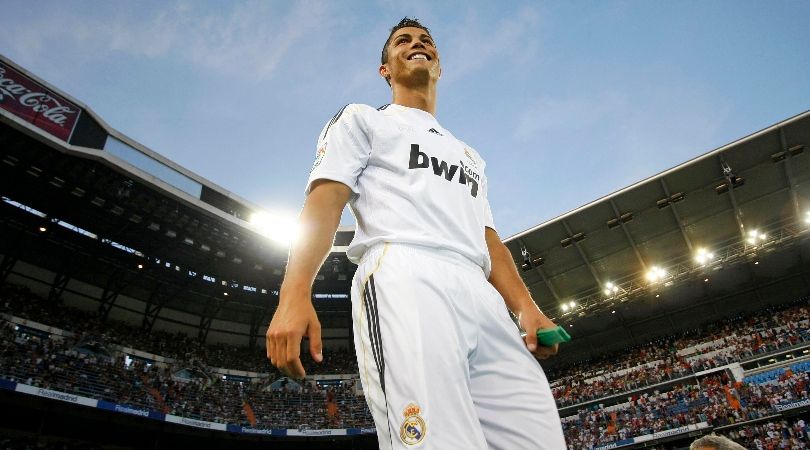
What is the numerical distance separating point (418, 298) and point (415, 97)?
1.31 m

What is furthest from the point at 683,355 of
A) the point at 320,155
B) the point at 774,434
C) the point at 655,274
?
the point at 320,155

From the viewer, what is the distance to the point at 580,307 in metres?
26.1

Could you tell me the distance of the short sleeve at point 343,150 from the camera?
6.52 feet

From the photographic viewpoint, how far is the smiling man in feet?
4.83

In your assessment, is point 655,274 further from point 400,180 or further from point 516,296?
point 400,180

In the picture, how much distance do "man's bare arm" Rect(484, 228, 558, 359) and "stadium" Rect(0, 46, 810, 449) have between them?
70.5 feet

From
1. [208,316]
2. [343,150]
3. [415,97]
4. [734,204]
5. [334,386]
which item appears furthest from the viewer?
[208,316]

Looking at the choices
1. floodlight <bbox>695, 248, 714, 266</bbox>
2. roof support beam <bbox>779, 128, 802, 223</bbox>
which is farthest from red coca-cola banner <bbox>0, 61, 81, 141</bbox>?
roof support beam <bbox>779, 128, 802, 223</bbox>

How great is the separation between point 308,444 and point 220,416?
4987 millimetres

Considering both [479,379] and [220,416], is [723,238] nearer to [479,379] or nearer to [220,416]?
[220,416]

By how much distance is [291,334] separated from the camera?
61.7 inches

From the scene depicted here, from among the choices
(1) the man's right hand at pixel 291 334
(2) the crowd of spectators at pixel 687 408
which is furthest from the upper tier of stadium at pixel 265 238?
(1) the man's right hand at pixel 291 334

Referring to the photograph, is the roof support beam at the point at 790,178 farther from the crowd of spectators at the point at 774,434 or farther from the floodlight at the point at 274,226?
the floodlight at the point at 274,226

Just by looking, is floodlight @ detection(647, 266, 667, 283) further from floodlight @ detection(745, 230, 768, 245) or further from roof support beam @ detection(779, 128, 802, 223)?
roof support beam @ detection(779, 128, 802, 223)
